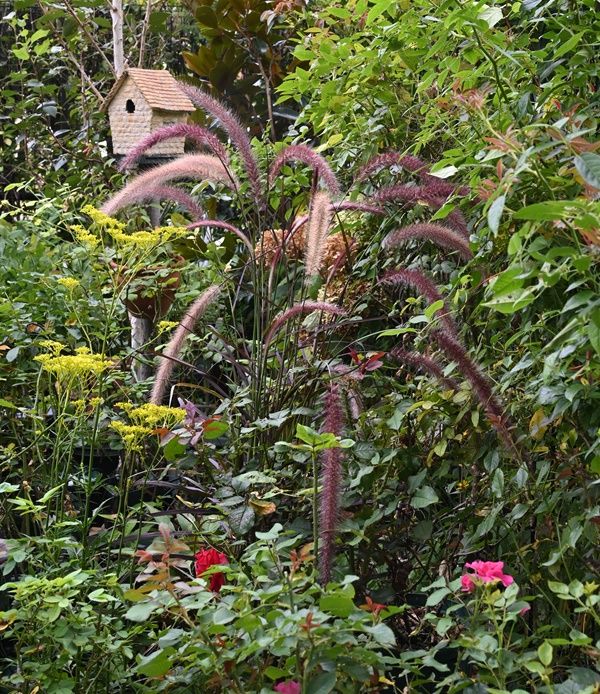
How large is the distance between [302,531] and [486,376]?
1.38ft

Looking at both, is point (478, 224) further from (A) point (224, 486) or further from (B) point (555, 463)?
(A) point (224, 486)

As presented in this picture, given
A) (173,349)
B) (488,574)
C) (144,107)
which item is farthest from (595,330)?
(144,107)

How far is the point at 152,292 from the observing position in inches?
98.5

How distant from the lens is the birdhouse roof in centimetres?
294

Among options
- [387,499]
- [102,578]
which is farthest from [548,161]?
[102,578]

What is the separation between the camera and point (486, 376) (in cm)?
167

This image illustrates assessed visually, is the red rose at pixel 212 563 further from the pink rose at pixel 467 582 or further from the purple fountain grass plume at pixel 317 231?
the purple fountain grass plume at pixel 317 231

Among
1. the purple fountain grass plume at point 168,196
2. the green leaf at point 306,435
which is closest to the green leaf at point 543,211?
the green leaf at point 306,435

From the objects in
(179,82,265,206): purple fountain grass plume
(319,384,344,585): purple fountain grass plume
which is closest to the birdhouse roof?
(179,82,265,206): purple fountain grass plume

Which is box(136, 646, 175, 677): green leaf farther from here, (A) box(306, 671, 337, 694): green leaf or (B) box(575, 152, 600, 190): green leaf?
(B) box(575, 152, 600, 190): green leaf

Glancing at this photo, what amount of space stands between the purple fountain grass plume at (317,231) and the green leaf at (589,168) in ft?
2.47

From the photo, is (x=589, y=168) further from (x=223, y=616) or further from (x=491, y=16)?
(x=223, y=616)

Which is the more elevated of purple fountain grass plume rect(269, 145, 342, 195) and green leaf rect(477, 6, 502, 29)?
green leaf rect(477, 6, 502, 29)

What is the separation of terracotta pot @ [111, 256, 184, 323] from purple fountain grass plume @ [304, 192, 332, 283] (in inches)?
26.8
